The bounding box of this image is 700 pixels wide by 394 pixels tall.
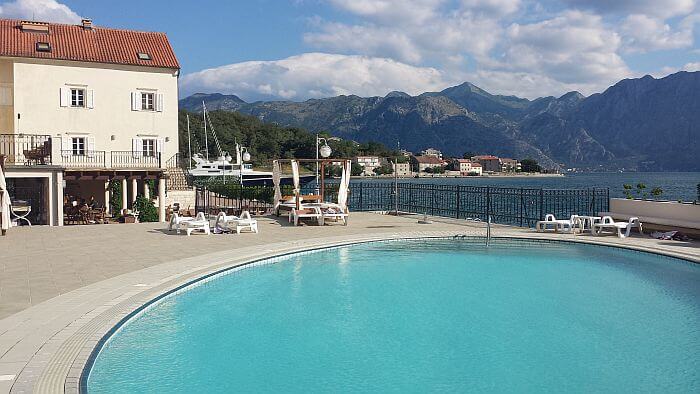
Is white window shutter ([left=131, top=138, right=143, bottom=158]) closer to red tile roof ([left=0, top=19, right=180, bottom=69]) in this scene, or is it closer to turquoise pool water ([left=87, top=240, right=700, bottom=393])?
red tile roof ([left=0, top=19, right=180, bottom=69])

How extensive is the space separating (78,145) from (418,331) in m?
26.5

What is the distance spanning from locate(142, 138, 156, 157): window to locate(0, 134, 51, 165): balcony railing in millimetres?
5154

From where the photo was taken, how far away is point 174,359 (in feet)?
23.4

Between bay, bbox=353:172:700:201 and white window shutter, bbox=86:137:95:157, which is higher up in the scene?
white window shutter, bbox=86:137:95:157

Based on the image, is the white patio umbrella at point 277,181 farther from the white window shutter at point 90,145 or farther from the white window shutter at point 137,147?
the white window shutter at point 90,145

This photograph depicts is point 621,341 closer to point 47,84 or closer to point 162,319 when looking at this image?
point 162,319

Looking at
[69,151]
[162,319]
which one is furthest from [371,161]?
[162,319]

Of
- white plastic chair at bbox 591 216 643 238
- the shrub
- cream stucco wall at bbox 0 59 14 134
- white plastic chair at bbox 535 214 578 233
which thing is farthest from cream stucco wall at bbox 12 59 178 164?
white plastic chair at bbox 591 216 643 238

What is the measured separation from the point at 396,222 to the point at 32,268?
40.1ft

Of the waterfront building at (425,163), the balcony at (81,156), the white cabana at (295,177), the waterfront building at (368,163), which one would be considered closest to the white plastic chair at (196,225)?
the white cabana at (295,177)

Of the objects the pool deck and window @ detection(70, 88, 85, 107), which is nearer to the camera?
the pool deck

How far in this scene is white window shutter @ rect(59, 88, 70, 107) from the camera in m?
29.4

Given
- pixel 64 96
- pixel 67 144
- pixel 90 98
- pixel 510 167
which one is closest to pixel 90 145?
pixel 67 144

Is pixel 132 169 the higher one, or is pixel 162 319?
pixel 132 169
